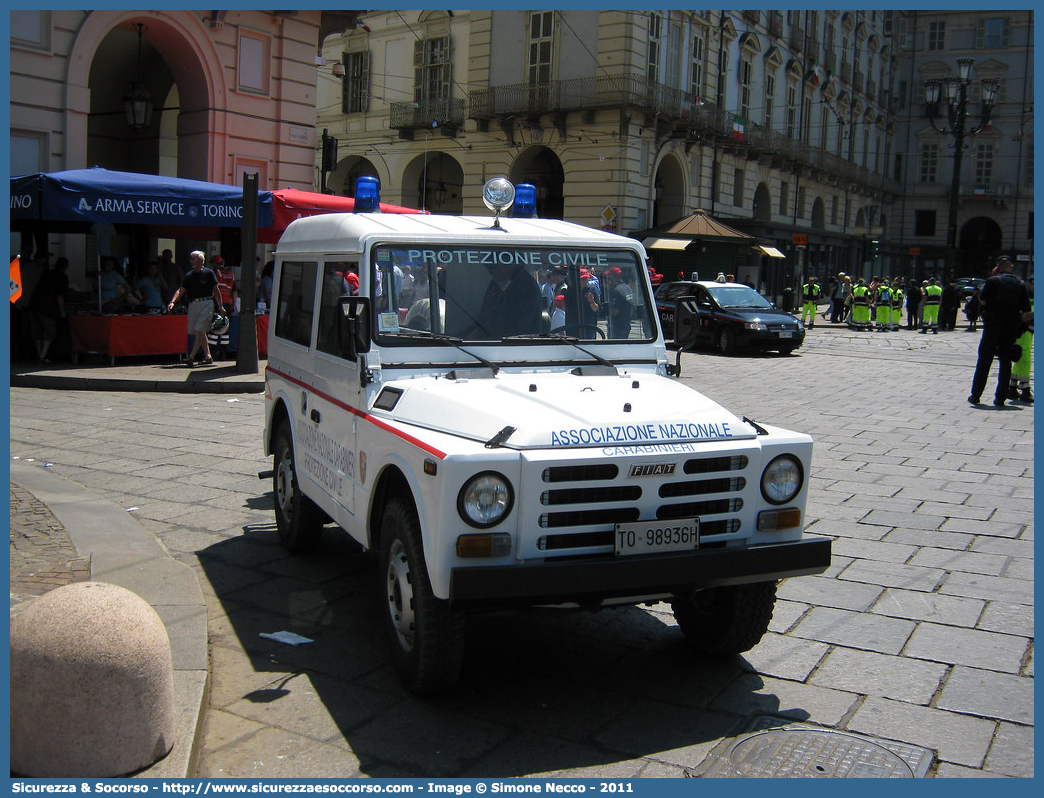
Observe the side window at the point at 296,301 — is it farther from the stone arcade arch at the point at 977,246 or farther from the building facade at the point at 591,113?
the stone arcade arch at the point at 977,246

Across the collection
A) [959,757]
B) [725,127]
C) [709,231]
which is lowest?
[959,757]

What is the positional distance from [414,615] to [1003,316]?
11.7 m

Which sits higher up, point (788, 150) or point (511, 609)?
point (788, 150)

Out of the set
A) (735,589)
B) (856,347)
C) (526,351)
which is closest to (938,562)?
(735,589)

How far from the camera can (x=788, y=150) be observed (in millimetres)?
44344

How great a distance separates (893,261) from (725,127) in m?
26.7

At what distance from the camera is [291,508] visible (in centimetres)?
649

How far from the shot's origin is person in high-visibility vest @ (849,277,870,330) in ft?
104

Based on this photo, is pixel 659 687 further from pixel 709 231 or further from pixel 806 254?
pixel 806 254

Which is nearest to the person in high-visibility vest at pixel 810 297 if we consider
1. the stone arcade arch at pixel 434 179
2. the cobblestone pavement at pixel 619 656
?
the stone arcade arch at pixel 434 179

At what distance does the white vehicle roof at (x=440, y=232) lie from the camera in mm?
5348

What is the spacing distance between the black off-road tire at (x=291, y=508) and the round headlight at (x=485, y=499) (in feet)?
7.95

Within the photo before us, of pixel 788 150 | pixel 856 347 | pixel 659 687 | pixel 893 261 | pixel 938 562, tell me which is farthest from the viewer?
pixel 893 261

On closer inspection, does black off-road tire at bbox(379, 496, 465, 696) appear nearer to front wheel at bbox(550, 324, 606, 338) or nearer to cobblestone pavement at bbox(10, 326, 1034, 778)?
cobblestone pavement at bbox(10, 326, 1034, 778)
